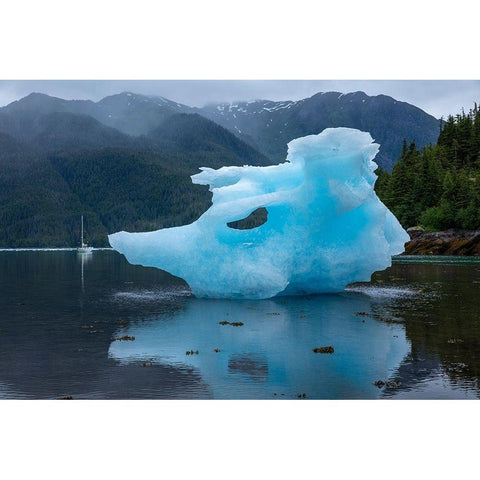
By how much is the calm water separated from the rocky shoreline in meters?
57.0

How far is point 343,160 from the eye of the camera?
112 feet

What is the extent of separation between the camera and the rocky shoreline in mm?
95562

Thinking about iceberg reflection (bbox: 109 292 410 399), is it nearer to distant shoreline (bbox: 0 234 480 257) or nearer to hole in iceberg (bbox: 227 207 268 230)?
distant shoreline (bbox: 0 234 480 257)

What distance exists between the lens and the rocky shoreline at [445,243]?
95.6 metres

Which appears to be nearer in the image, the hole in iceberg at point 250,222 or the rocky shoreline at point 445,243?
the rocky shoreline at point 445,243

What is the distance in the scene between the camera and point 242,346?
23391 mm

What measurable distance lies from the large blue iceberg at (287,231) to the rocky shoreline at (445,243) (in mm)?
62967

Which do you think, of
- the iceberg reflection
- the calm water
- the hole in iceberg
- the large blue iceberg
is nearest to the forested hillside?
the hole in iceberg

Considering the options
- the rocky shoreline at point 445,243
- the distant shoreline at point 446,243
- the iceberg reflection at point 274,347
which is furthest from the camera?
the rocky shoreline at point 445,243

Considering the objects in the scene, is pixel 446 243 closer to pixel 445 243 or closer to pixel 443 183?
pixel 445 243

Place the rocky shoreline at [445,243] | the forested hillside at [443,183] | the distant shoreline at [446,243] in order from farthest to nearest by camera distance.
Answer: the forested hillside at [443,183]
the rocky shoreline at [445,243]
the distant shoreline at [446,243]

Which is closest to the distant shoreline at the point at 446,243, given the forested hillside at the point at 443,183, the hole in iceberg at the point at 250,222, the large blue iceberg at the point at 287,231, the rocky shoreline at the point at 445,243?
the rocky shoreline at the point at 445,243

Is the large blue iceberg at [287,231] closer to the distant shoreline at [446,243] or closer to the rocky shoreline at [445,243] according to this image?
the distant shoreline at [446,243]

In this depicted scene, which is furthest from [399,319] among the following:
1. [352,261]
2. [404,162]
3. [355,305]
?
[404,162]
